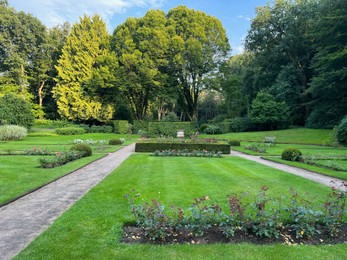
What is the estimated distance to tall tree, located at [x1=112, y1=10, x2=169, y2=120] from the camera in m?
32.7

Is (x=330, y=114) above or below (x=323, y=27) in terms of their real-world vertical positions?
below

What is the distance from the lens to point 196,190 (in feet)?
21.0

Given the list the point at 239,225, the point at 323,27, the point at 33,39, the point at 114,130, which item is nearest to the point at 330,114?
the point at 323,27

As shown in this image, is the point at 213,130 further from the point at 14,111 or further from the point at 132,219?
the point at 132,219

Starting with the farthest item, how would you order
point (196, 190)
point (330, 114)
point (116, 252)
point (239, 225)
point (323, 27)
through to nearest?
point (330, 114), point (323, 27), point (196, 190), point (239, 225), point (116, 252)

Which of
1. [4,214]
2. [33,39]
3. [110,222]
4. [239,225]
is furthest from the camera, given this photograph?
[33,39]

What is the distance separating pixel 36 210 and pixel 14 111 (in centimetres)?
2474

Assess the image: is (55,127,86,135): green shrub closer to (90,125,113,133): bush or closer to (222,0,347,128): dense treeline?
(90,125,113,133): bush

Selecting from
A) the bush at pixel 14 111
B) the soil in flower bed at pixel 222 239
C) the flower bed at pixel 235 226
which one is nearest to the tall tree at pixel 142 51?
the bush at pixel 14 111

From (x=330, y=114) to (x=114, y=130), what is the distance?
1024 inches

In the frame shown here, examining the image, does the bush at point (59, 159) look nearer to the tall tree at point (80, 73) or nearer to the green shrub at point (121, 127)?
the green shrub at point (121, 127)

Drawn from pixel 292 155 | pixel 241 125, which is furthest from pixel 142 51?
pixel 292 155

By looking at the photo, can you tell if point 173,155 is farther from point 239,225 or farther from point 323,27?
point 323,27

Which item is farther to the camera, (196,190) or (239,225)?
(196,190)
